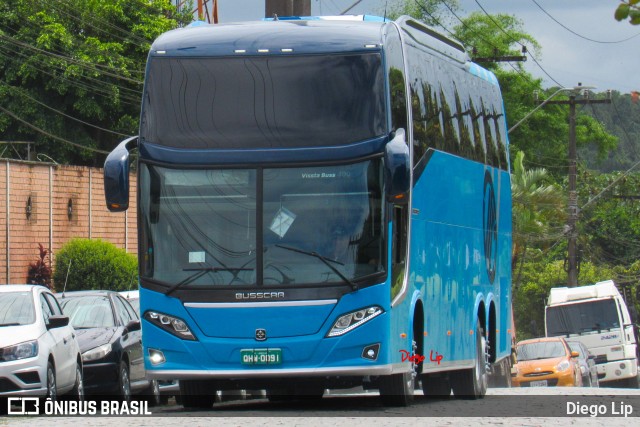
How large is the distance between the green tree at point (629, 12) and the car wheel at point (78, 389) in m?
12.5

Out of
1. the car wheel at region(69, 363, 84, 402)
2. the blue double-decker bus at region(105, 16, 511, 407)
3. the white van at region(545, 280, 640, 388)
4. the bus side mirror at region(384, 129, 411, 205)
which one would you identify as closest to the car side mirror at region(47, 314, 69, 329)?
the car wheel at region(69, 363, 84, 402)

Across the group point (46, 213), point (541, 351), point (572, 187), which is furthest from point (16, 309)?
point (572, 187)

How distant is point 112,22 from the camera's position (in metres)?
55.9

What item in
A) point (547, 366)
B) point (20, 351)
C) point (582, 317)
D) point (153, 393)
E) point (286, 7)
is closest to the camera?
point (20, 351)

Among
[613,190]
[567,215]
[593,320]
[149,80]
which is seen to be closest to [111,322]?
[149,80]

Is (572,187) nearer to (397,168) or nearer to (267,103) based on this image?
(267,103)

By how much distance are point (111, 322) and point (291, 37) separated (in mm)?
6794

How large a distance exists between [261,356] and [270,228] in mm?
1243

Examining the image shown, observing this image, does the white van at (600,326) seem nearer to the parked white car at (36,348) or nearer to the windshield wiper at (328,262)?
the parked white car at (36,348)

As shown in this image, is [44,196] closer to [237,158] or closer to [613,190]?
[237,158]

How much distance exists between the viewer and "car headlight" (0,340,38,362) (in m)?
15.5

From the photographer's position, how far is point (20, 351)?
1558 cm

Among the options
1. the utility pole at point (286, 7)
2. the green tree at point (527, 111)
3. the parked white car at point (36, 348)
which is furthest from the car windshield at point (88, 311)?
the green tree at point (527, 111)

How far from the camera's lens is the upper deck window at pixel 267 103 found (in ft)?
44.1
